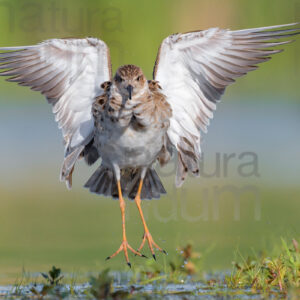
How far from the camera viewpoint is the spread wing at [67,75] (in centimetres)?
687

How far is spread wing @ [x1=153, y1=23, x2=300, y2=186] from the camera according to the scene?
6789 millimetres

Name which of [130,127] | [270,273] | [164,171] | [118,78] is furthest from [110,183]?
[164,171]

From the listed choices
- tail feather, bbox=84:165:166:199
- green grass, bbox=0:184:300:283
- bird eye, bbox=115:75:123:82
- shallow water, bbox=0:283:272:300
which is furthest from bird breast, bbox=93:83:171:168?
shallow water, bbox=0:283:272:300

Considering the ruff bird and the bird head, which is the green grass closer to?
the ruff bird

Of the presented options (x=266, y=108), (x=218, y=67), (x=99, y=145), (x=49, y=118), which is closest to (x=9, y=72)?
(x=99, y=145)

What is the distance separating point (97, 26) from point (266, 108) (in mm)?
3460

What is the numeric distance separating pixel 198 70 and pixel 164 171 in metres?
→ 3.59

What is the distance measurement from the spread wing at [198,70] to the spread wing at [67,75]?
1.89ft

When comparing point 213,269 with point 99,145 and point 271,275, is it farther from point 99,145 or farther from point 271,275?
point 99,145

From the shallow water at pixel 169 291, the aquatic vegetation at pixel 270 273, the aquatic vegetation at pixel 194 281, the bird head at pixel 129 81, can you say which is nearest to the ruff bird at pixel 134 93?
the bird head at pixel 129 81

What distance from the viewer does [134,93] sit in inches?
259

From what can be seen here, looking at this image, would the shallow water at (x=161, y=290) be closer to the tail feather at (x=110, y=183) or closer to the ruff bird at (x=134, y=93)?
the ruff bird at (x=134, y=93)

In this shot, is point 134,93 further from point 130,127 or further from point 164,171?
point 164,171

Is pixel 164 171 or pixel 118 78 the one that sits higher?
pixel 118 78
